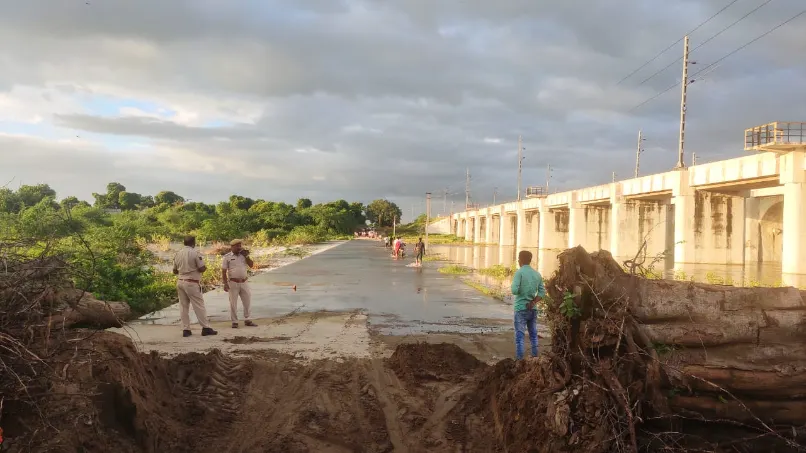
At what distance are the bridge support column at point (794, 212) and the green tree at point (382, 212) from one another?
375 feet

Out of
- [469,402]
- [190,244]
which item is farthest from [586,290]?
[190,244]

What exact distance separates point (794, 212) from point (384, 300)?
20.9m

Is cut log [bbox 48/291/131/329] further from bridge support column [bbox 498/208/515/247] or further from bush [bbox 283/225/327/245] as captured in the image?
bridge support column [bbox 498/208/515/247]

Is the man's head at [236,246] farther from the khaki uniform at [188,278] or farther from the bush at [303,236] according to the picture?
the bush at [303,236]

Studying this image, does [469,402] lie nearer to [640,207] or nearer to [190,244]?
[190,244]

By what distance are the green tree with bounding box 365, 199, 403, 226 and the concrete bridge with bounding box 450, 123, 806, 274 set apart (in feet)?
275

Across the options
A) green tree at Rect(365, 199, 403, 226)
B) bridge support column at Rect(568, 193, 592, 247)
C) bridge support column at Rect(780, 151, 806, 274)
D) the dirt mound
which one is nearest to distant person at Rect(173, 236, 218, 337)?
the dirt mound

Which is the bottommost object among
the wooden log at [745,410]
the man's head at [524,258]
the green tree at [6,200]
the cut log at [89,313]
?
the wooden log at [745,410]

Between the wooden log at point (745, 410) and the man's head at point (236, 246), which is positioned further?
the man's head at point (236, 246)

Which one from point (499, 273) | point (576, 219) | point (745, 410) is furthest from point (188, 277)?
point (576, 219)

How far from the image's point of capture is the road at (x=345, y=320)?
871 centimetres

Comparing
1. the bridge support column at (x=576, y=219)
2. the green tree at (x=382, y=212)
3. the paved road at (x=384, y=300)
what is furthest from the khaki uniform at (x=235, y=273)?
the green tree at (x=382, y=212)

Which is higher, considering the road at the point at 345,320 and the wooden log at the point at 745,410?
the wooden log at the point at 745,410

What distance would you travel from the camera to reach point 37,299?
3465 mm
